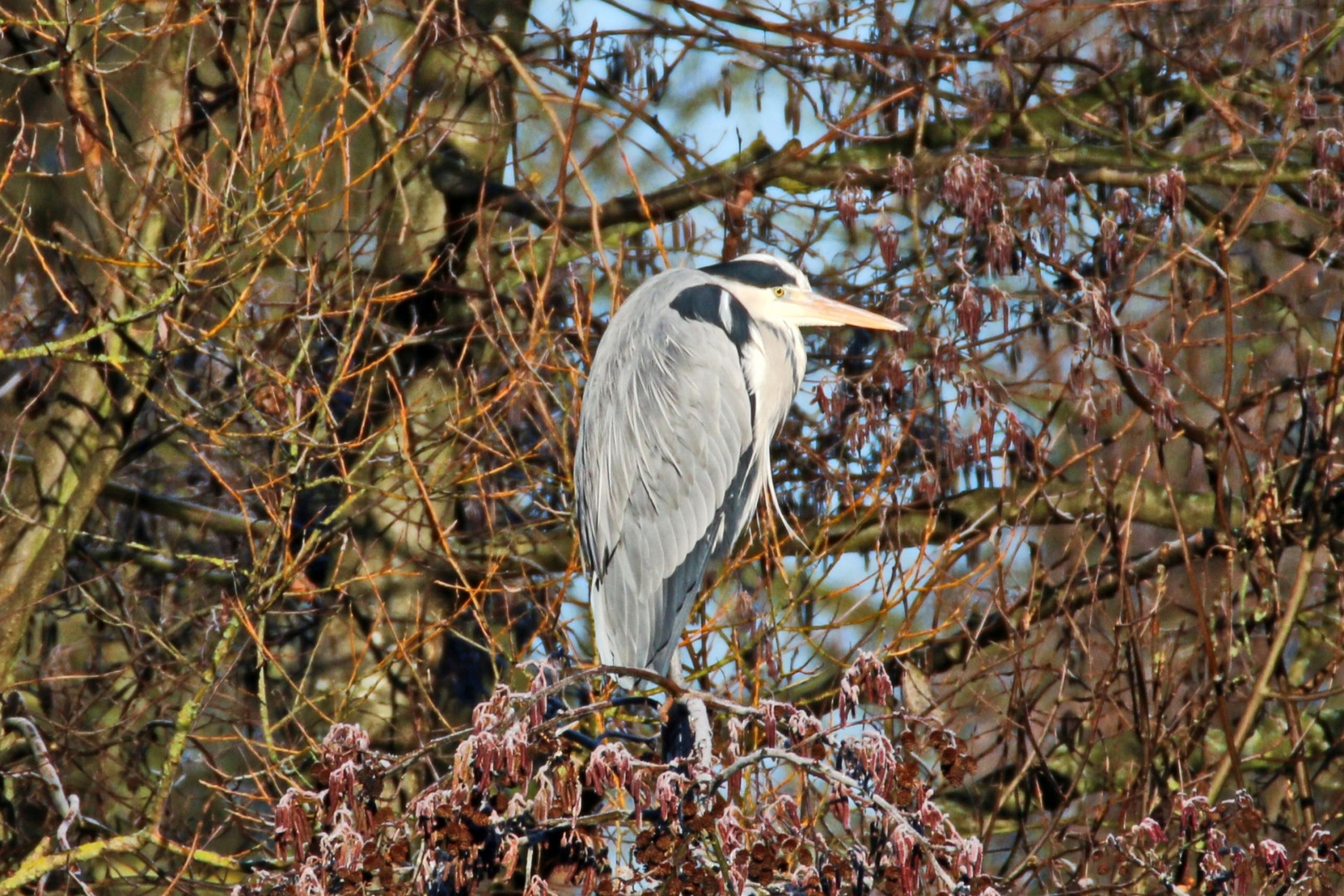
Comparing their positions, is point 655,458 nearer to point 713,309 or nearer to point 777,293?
point 713,309

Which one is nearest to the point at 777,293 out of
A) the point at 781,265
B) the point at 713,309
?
the point at 781,265

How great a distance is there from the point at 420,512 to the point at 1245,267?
348 centimetres

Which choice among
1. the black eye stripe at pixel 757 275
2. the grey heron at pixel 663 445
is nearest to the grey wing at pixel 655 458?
the grey heron at pixel 663 445

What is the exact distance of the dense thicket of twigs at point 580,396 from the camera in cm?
444

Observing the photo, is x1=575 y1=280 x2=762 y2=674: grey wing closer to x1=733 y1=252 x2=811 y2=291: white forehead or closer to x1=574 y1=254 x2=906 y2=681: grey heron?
x1=574 y1=254 x2=906 y2=681: grey heron

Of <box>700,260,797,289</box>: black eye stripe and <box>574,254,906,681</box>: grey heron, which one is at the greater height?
<box>700,260,797,289</box>: black eye stripe

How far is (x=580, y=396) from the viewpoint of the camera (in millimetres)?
5242

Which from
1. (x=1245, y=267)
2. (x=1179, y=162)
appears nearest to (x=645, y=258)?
(x=1179, y=162)

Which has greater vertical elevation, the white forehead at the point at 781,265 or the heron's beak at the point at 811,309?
the white forehead at the point at 781,265

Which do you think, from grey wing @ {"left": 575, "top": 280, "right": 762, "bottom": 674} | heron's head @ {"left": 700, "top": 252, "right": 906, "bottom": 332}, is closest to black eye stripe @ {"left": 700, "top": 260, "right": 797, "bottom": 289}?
heron's head @ {"left": 700, "top": 252, "right": 906, "bottom": 332}

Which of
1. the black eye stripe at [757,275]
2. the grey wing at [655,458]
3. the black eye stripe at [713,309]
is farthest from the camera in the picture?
the black eye stripe at [757,275]

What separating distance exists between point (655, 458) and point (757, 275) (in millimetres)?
657

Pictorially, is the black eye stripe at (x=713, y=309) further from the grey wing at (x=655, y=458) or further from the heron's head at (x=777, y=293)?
the heron's head at (x=777, y=293)

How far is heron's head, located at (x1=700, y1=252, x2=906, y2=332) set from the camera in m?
4.32
